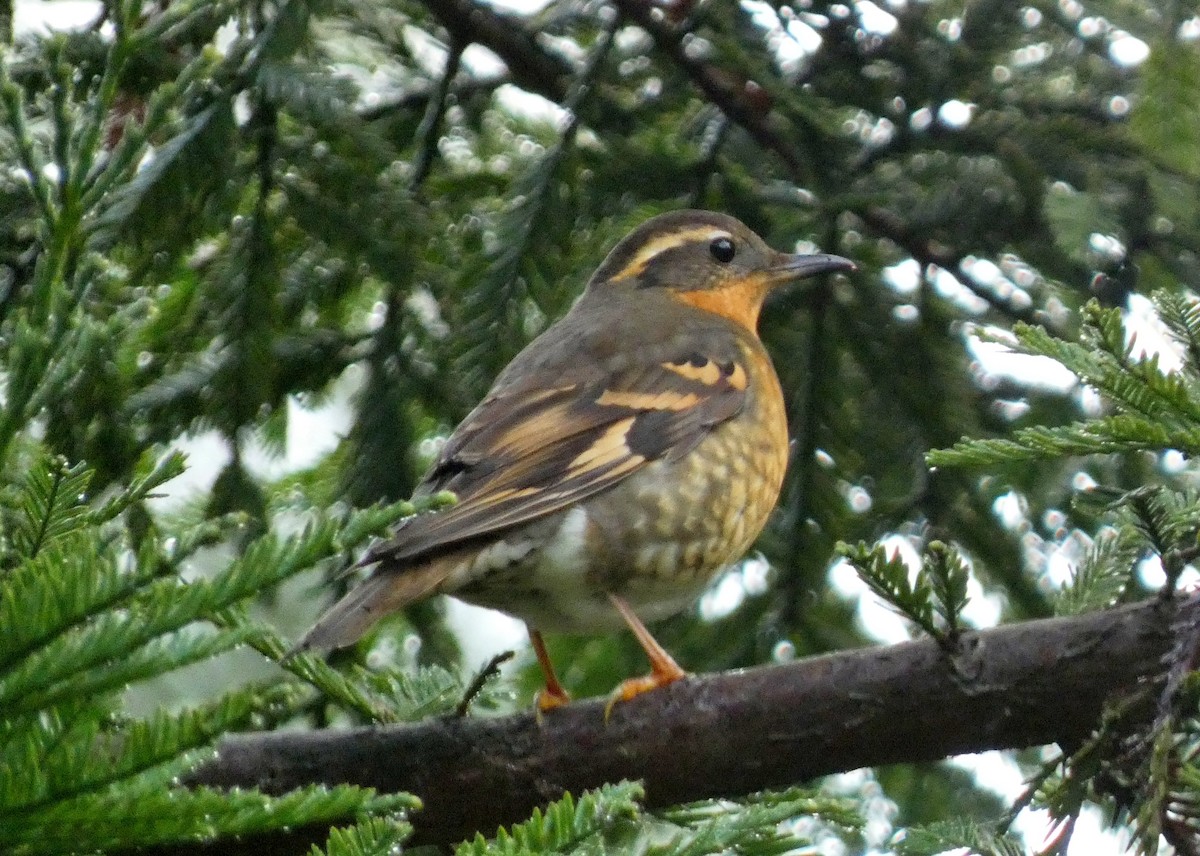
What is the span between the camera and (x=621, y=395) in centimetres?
437

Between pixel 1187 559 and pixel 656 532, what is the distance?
70.6 inches

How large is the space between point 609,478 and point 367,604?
1.04 m

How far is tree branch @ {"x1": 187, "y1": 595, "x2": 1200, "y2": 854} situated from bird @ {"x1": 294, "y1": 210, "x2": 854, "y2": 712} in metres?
0.18

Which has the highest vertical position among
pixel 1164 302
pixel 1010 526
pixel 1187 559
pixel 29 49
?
pixel 29 49

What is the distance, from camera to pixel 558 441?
4031 mm

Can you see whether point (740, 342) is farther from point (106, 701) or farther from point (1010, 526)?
point (106, 701)

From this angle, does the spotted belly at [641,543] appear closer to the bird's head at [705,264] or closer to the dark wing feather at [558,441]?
the dark wing feather at [558,441]

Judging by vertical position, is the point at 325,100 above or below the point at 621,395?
above

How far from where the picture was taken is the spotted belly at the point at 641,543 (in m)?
3.81

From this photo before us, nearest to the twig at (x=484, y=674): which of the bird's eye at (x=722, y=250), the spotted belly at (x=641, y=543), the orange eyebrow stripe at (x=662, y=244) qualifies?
the spotted belly at (x=641, y=543)

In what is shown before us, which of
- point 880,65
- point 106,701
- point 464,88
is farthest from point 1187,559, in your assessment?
point 464,88

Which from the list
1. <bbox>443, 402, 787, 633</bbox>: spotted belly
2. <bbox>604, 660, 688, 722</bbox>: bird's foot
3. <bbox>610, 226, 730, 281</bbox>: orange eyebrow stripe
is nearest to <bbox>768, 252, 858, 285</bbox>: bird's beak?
<bbox>610, 226, 730, 281</bbox>: orange eyebrow stripe

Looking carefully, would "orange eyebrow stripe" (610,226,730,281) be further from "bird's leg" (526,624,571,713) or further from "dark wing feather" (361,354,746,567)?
"bird's leg" (526,624,571,713)

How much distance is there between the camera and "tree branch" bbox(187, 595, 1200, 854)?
8.83 ft
